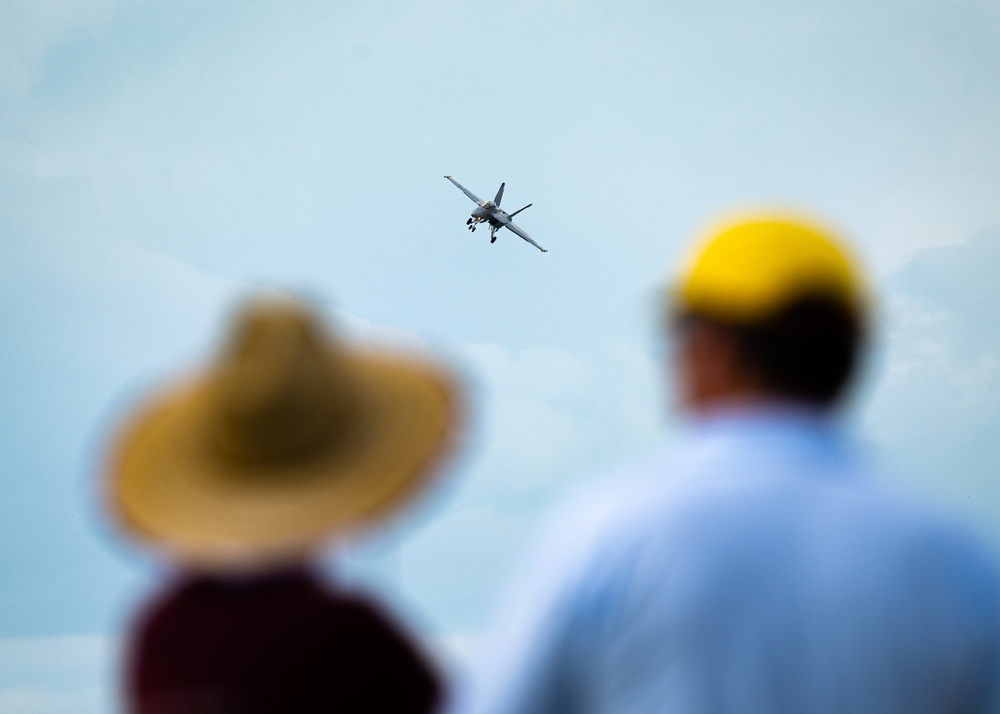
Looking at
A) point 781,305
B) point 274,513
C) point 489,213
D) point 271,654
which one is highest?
point 489,213

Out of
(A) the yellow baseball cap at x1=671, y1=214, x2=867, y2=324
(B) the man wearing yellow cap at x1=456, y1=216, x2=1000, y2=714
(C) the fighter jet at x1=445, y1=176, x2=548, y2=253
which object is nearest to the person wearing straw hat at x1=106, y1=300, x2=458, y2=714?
(B) the man wearing yellow cap at x1=456, y1=216, x2=1000, y2=714

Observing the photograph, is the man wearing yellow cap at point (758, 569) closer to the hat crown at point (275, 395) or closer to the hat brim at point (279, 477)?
the hat brim at point (279, 477)

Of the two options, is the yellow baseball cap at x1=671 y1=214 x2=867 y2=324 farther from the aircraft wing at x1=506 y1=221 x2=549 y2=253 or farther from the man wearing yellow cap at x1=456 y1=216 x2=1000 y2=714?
the aircraft wing at x1=506 y1=221 x2=549 y2=253

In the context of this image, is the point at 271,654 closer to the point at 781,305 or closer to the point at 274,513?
the point at 274,513

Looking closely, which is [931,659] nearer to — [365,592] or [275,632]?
[365,592]

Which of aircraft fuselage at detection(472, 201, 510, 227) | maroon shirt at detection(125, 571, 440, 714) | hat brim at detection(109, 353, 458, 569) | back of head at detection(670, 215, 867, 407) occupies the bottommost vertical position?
maroon shirt at detection(125, 571, 440, 714)

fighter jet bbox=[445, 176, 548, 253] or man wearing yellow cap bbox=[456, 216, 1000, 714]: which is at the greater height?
fighter jet bbox=[445, 176, 548, 253]

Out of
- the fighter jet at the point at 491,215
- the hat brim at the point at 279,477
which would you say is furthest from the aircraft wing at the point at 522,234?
the hat brim at the point at 279,477

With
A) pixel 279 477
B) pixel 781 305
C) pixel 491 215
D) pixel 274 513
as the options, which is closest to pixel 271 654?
pixel 274 513
